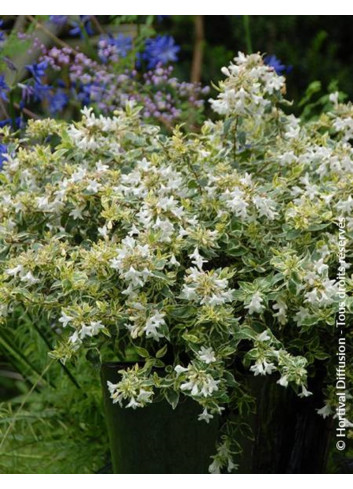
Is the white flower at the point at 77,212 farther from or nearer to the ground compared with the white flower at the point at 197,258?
farther from the ground

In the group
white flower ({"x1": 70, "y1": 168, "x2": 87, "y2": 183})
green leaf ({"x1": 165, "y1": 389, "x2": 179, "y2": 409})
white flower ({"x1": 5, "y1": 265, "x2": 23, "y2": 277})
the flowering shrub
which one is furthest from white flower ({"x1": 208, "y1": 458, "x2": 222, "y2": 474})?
white flower ({"x1": 70, "y1": 168, "x2": 87, "y2": 183})

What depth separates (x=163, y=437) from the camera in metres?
2.04

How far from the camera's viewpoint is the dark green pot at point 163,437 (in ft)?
6.67

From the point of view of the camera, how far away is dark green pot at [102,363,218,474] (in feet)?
6.67

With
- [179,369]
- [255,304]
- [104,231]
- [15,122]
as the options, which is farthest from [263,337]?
[15,122]

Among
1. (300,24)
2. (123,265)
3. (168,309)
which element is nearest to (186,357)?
(168,309)

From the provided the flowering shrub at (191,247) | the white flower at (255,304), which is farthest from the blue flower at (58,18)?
the white flower at (255,304)

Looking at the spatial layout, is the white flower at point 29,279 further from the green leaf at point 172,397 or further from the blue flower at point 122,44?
the blue flower at point 122,44

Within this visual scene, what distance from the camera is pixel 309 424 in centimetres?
229

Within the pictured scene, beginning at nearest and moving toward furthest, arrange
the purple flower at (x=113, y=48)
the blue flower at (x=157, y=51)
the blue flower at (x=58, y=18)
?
1. the purple flower at (x=113, y=48)
2. the blue flower at (x=58, y=18)
3. the blue flower at (x=157, y=51)

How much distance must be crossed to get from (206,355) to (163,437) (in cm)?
30

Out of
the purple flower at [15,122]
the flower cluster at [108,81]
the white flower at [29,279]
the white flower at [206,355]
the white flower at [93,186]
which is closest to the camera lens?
the white flower at [206,355]

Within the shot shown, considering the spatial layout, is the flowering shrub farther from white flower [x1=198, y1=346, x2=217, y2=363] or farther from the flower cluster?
the flower cluster

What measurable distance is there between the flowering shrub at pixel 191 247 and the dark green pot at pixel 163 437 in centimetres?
4
